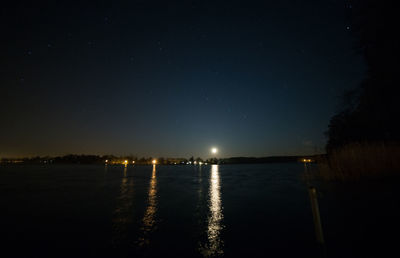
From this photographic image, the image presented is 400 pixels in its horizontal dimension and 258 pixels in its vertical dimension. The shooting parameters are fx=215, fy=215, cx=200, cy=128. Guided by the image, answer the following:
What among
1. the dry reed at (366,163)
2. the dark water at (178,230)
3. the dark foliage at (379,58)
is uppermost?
the dark foliage at (379,58)

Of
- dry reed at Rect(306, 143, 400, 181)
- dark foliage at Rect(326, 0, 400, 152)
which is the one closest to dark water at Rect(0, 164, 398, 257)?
dry reed at Rect(306, 143, 400, 181)

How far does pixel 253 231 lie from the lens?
28.3ft

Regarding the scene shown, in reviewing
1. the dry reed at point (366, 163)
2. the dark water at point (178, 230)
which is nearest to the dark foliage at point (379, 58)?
the dry reed at point (366, 163)

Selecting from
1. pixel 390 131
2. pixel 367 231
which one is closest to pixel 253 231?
pixel 367 231

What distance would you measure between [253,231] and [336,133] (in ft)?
103

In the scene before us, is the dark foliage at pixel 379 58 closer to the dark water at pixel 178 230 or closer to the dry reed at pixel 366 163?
the dry reed at pixel 366 163

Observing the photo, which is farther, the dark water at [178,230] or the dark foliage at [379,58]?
the dark foliage at [379,58]

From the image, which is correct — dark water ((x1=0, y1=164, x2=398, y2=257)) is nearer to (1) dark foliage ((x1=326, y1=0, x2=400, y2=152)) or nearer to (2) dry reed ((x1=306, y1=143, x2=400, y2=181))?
(2) dry reed ((x1=306, y1=143, x2=400, y2=181))

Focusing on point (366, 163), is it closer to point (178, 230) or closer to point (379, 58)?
point (379, 58)

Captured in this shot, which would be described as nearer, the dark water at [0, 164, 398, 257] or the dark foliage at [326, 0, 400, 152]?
the dark water at [0, 164, 398, 257]

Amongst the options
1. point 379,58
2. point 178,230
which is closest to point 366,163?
point 379,58

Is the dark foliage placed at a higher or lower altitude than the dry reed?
higher

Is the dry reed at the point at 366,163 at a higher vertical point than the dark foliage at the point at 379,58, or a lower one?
lower

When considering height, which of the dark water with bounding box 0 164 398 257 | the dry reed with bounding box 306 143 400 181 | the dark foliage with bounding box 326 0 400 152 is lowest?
the dark water with bounding box 0 164 398 257
